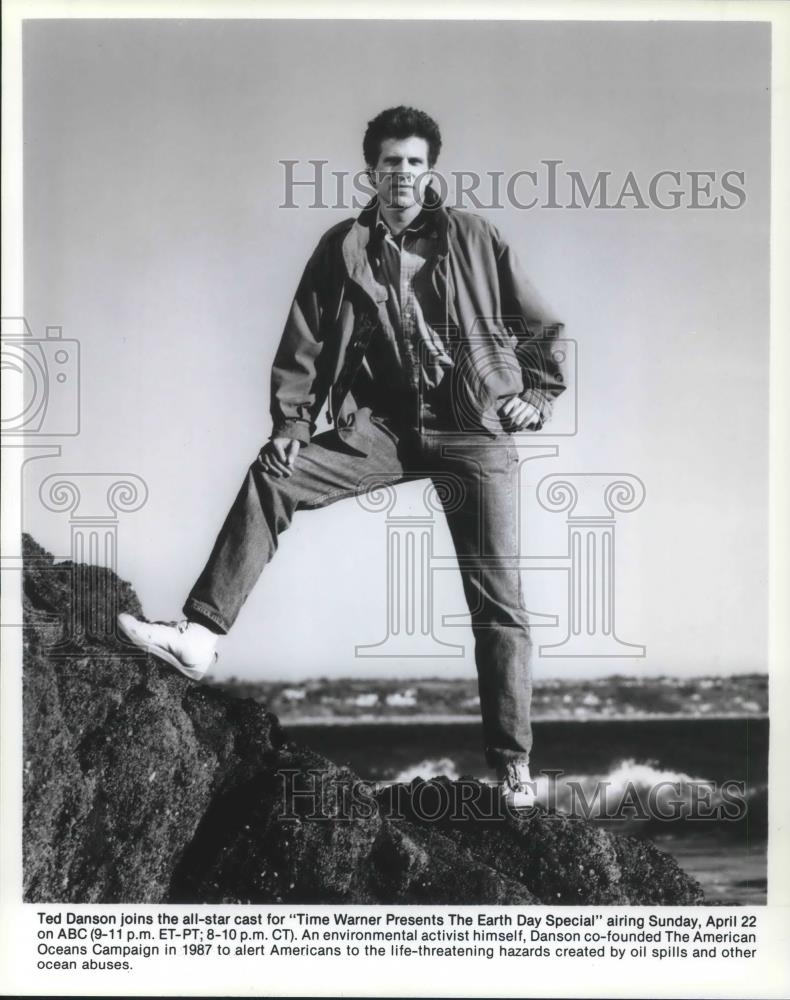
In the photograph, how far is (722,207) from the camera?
414 cm

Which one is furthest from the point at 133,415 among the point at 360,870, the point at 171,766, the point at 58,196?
the point at 360,870

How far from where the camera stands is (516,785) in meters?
4.08

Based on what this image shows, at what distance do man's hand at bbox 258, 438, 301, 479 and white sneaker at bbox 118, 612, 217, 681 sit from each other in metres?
0.63

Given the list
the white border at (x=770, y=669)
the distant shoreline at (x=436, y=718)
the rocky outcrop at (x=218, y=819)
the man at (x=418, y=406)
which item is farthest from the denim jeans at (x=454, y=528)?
the white border at (x=770, y=669)

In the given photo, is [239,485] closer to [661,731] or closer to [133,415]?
[133,415]

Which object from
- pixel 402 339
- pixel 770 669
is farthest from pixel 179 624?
pixel 770 669

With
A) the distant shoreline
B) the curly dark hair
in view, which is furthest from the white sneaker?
the curly dark hair

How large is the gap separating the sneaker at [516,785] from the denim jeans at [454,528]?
3cm

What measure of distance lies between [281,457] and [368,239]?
34.3 inches

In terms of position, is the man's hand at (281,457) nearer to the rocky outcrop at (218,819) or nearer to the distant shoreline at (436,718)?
the rocky outcrop at (218,819)

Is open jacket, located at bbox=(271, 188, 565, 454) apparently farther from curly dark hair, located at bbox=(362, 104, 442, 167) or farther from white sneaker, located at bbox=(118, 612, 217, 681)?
white sneaker, located at bbox=(118, 612, 217, 681)

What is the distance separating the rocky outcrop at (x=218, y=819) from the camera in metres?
4.02

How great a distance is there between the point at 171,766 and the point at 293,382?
57.9 inches

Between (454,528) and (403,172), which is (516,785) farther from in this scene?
(403,172)
